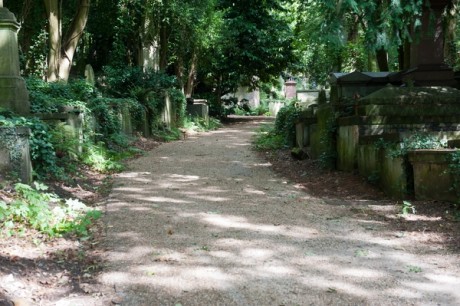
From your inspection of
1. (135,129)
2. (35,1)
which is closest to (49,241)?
(135,129)

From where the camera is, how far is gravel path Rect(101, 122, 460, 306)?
384 cm

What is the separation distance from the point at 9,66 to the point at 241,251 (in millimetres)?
5488

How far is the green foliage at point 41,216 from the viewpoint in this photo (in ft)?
16.8

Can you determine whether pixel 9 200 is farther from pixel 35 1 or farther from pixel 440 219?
pixel 35 1

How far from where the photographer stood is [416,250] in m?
5.05

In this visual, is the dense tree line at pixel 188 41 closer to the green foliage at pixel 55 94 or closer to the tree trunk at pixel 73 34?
the tree trunk at pixel 73 34

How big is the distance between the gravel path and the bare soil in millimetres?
15

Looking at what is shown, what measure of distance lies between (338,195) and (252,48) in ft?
57.1

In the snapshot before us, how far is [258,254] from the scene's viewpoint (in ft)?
15.8

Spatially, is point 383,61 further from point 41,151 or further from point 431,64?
point 41,151

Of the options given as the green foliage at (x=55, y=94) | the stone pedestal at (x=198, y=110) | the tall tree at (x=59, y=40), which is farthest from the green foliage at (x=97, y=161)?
the stone pedestal at (x=198, y=110)

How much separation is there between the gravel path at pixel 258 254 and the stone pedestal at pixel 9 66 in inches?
92.7

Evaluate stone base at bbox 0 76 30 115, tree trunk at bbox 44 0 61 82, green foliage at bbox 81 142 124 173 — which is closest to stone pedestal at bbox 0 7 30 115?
stone base at bbox 0 76 30 115

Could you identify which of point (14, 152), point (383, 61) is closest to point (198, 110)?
point (383, 61)
